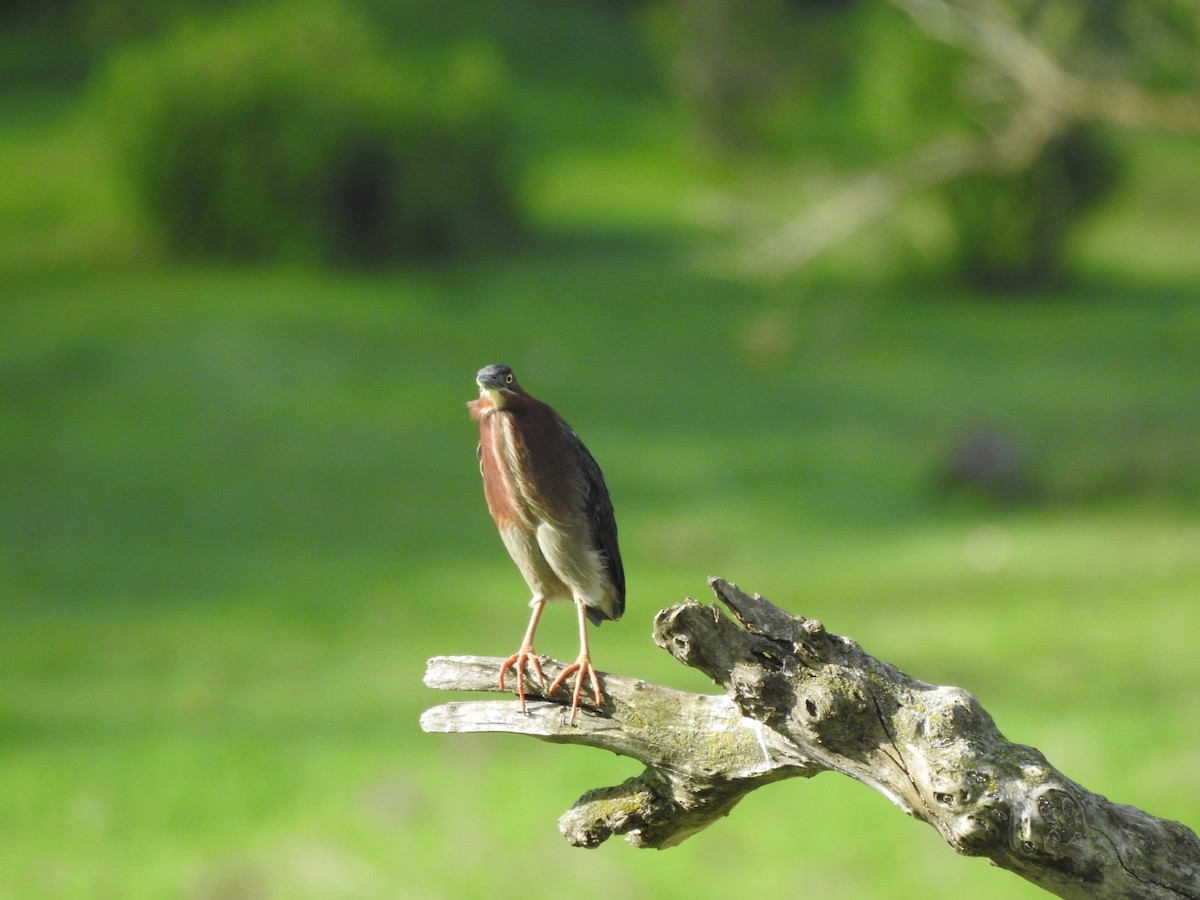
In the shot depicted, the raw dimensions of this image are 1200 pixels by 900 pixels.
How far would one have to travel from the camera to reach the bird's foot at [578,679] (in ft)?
8.95

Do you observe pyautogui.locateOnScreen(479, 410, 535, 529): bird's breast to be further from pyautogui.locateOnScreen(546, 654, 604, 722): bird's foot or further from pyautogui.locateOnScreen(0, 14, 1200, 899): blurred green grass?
pyautogui.locateOnScreen(0, 14, 1200, 899): blurred green grass

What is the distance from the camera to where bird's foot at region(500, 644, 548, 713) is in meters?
2.72

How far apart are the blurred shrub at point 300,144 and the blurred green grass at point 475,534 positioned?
2.04ft

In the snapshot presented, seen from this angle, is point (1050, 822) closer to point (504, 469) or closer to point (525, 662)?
point (525, 662)

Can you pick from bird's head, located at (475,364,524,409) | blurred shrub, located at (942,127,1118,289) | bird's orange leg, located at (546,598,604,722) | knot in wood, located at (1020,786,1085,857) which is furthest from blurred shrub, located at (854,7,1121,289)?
bird's head, located at (475,364,524,409)

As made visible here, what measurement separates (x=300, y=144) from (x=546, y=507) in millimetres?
12903

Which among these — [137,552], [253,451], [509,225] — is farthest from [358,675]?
[509,225]

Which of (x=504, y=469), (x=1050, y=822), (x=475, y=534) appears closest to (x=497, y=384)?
(x=504, y=469)

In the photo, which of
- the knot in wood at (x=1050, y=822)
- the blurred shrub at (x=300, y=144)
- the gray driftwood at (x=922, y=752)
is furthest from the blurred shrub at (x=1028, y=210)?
the knot in wood at (x=1050, y=822)

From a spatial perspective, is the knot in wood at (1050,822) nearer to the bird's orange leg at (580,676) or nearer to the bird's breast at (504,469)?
the bird's orange leg at (580,676)

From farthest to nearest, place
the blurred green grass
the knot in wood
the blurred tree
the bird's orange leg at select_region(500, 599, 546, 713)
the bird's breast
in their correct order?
the blurred tree, the blurred green grass, the bird's orange leg at select_region(500, 599, 546, 713), the knot in wood, the bird's breast

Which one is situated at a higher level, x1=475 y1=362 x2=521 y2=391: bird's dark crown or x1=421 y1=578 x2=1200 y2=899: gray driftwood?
x1=475 y1=362 x2=521 y2=391: bird's dark crown

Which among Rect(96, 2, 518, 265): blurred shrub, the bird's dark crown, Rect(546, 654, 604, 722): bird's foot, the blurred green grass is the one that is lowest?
Rect(546, 654, 604, 722): bird's foot

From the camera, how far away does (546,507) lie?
96.3 inches
